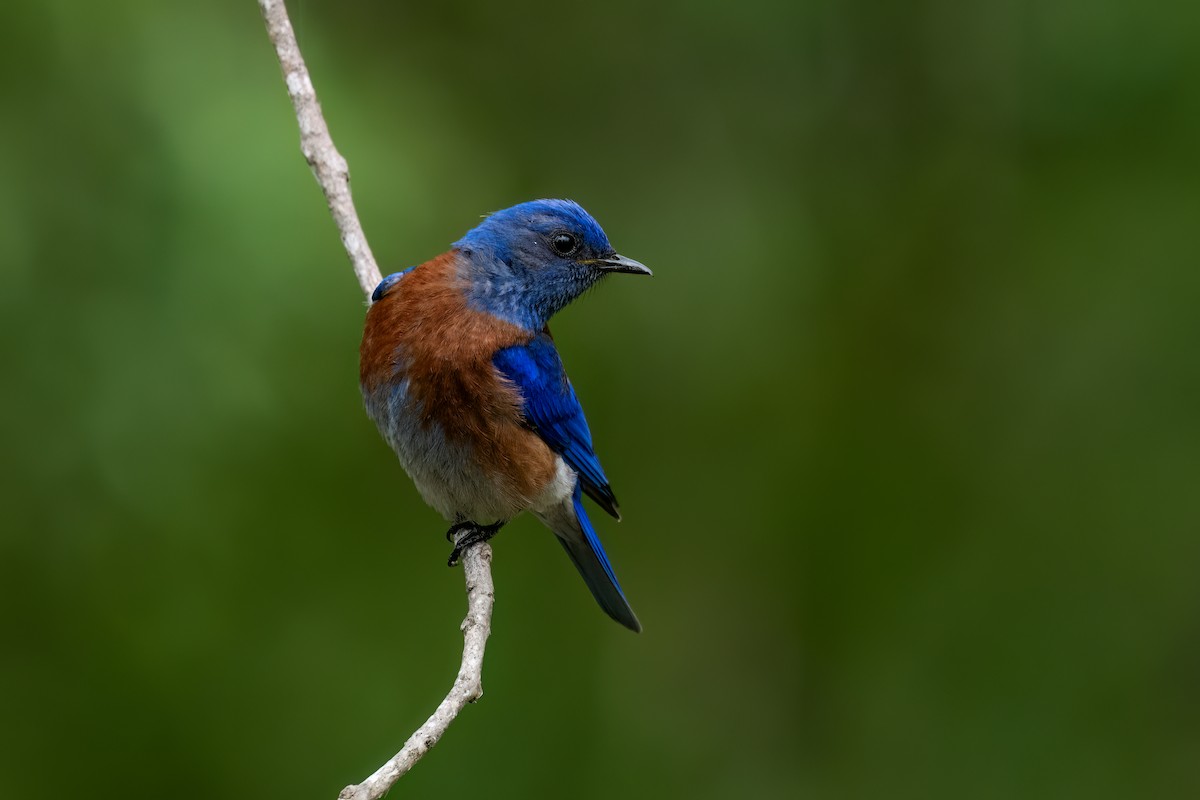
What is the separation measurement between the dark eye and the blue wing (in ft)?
0.87

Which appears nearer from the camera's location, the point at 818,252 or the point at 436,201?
the point at 436,201

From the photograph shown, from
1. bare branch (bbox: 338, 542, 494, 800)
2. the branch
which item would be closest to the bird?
the branch

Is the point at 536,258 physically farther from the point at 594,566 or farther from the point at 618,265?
the point at 594,566

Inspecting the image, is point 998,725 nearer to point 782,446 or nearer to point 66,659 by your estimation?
point 782,446

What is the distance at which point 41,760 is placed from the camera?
3.94m

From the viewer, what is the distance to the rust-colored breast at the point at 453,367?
373 centimetres

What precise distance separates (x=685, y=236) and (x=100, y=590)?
98.7 inches

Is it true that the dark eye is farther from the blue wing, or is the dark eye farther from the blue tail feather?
the blue tail feather

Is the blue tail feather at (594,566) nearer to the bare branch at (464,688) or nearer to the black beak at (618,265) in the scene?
the bare branch at (464,688)

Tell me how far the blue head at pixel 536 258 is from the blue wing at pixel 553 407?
124 millimetres

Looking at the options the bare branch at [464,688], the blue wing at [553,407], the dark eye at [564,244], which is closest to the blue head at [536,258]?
the dark eye at [564,244]

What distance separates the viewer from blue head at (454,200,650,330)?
156 inches

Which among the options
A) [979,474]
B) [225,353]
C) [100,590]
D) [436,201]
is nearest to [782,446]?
[979,474]

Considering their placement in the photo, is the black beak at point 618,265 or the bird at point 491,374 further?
the black beak at point 618,265
